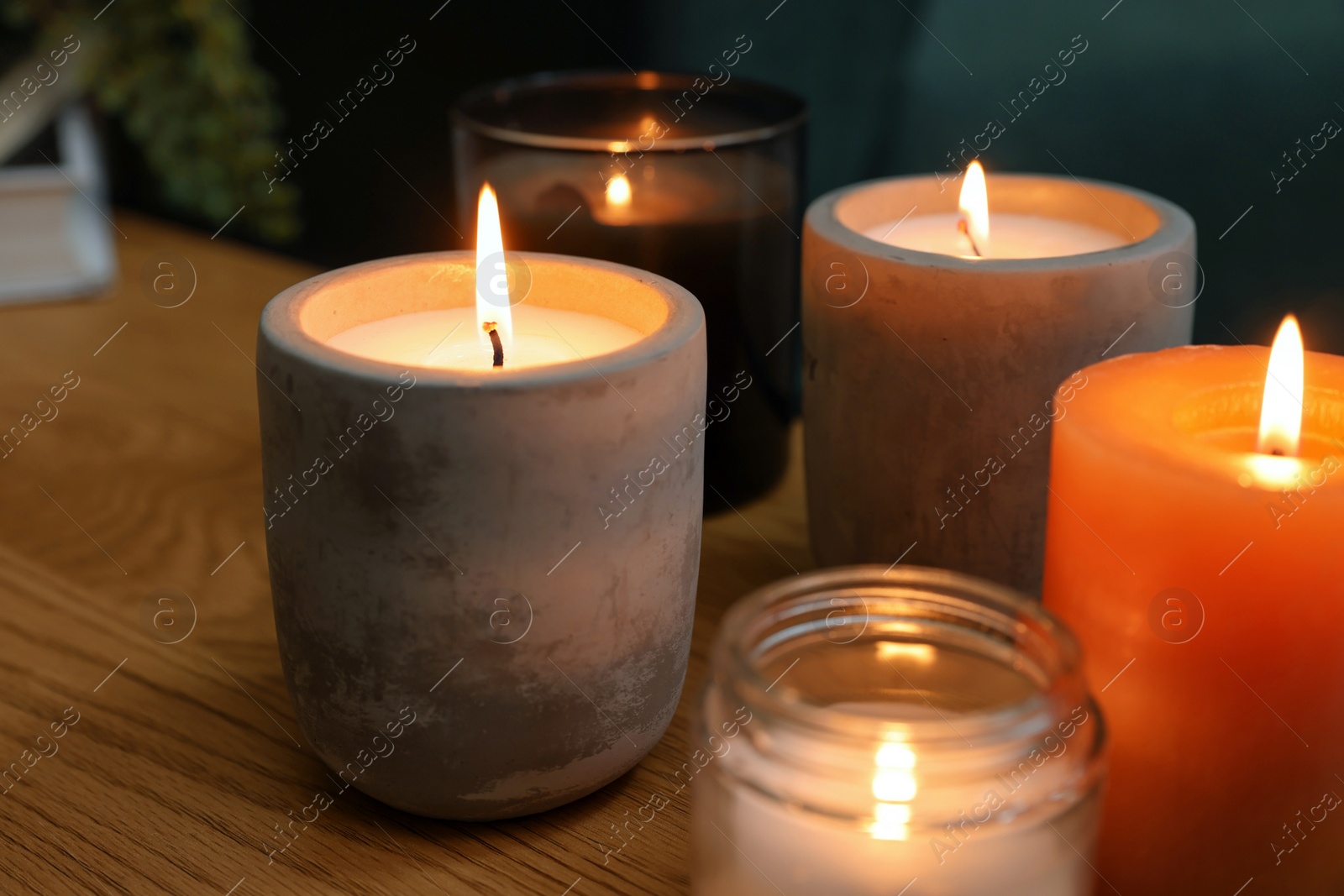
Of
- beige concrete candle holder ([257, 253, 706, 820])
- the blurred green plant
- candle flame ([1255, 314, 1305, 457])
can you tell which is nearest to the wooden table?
beige concrete candle holder ([257, 253, 706, 820])

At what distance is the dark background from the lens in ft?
2.64

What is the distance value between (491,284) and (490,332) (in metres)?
0.02

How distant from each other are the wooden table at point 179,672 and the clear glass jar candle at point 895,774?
5.5 inches

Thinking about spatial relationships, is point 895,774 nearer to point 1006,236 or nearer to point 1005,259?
point 1005,259

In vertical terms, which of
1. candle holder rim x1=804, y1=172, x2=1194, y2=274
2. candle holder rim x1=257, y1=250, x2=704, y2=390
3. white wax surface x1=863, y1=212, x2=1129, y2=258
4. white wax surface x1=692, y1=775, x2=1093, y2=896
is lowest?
white wax surface x1=692, y1=775, x2=1093, y2=896

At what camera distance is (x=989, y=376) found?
2.02 feet

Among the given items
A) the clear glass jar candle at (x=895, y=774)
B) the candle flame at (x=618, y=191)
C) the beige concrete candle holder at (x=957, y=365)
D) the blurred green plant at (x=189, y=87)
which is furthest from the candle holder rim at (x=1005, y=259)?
the blurred green plant at (x=189, y=87)

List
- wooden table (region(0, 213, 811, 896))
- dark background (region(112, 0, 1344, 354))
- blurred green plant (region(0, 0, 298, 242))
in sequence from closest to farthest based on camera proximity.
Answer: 1. wooden table (region(0, 213, 811, 896))
2. dark background (region(112, 0, 1344, 354))
3. blurred green plant (region(0, 0, 298, 242))

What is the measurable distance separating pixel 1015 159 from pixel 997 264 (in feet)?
1.15

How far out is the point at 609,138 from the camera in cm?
85

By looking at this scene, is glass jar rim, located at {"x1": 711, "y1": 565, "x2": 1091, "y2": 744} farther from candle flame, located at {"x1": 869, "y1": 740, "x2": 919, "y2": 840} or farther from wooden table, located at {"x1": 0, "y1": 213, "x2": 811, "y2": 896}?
wooden table, located at {"x1": 0, "y1": 213, "x2": 811, "y2": 896}

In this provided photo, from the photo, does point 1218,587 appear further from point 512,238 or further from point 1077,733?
point 512,238

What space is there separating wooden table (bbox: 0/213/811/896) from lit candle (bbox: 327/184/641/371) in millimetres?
187

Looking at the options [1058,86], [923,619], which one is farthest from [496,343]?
[1058,86]
